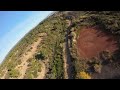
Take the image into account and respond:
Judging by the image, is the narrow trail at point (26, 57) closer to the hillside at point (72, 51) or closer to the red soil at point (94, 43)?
the hillside at point (72, 51)

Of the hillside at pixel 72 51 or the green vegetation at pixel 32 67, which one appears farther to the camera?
the green vegetation at pixel 32 67

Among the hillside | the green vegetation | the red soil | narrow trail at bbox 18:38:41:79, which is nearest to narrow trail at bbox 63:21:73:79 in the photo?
the hillside

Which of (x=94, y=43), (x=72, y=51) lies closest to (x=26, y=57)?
(x=72, y=51)

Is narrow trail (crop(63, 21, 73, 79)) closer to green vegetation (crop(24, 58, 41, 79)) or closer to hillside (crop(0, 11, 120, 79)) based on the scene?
hillside (crop(0, 11, 120, 79))

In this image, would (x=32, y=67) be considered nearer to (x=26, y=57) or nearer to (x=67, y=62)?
(x=26, y=57)

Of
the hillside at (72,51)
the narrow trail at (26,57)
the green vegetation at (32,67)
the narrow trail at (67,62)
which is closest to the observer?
the hillside at (72,51)

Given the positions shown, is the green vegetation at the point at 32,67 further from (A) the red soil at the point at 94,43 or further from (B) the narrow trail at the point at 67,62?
(A) the red soil at the point at 94,43

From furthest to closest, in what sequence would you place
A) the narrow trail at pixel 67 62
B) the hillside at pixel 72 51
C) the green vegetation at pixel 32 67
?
the green vegetation at pixel 32 67 < the narrow trail at pixel 67 62 < the hillside at pixel 72 51

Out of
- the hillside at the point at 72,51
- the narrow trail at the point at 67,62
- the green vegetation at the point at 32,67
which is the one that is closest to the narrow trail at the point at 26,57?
the hillside at the point at 72,51
